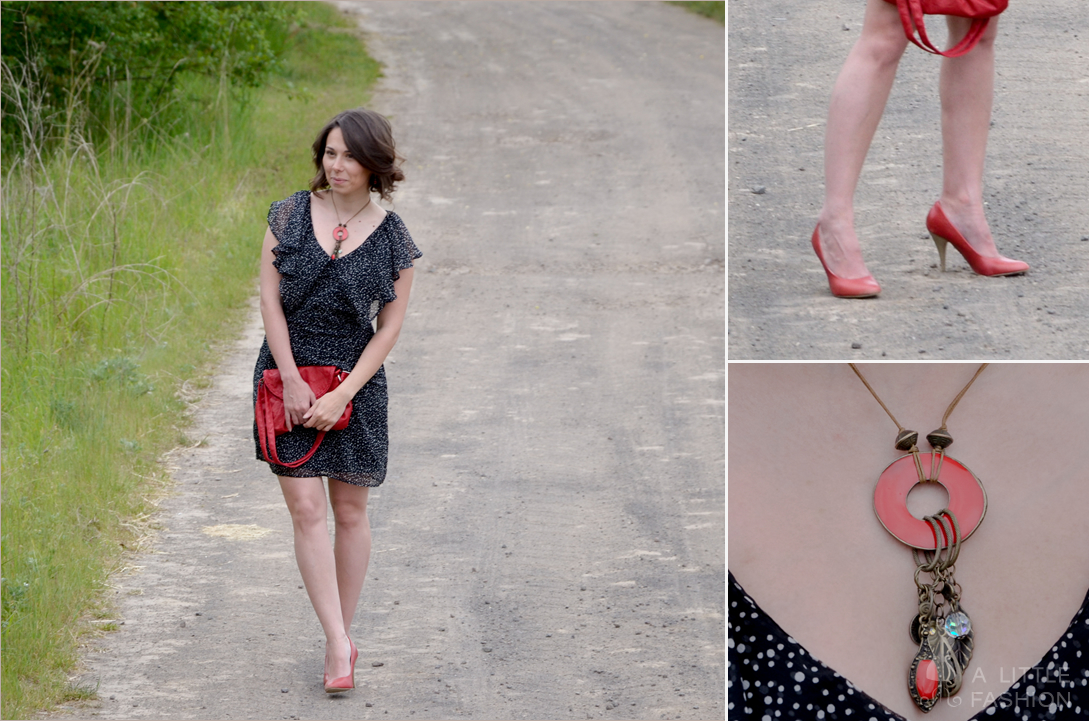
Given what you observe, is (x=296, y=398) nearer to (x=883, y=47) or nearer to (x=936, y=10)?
(x=883, y=47)

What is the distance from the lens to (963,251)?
289 centimetres

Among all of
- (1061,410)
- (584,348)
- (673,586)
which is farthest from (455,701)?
(584,348)

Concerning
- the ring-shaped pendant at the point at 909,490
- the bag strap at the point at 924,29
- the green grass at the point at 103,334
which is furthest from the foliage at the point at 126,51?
the ring-shaped pendant at the point at 909,490

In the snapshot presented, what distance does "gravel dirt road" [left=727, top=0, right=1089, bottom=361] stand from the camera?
2.52 metres

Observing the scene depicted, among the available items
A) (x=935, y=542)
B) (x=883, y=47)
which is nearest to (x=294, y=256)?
(x=883, y=47)

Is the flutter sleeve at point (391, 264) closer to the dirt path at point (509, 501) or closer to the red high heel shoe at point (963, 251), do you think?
the dirt path at point (509, 501)

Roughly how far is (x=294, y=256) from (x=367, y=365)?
1.23 ft

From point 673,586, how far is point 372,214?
5.90 ft

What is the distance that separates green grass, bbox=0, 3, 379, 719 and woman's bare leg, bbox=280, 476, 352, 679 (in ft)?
2.36

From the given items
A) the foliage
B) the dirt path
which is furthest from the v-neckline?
the foliage

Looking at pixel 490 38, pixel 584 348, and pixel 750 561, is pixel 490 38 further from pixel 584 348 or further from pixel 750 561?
pixel 750 561

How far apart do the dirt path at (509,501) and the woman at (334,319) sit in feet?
1.45

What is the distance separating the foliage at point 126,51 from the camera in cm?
871

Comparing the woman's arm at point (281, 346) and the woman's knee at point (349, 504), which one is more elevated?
the woman's arm at point (281, 346)
